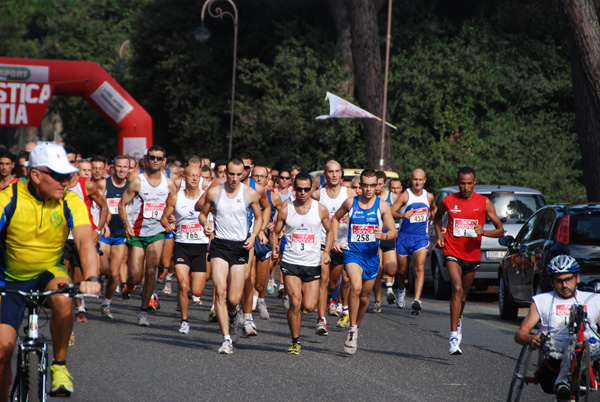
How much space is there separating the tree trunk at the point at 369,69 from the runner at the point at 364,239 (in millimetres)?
16186

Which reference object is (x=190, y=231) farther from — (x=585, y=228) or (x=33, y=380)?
(x=33, y=380)

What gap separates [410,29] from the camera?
32.4m

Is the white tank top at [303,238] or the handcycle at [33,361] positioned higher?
the white tank top at [303,238]

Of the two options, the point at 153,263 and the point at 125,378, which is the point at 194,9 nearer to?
the point at 153,263

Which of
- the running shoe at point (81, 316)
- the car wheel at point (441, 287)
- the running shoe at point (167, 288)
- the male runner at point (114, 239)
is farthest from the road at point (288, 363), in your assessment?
the car wheel at point (441, 287)

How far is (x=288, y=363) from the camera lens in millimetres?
Result: 9273

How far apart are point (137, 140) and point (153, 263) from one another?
18.2 metres

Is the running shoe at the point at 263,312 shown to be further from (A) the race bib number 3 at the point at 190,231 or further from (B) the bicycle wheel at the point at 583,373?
(B) the bicycle wheel at the point at 583,373

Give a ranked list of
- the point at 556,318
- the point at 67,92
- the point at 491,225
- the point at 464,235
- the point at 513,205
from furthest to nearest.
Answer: the point at 67,92 → the point at 513,205 → the point at 491,225 → the point at 464,235 → the point at 556,318

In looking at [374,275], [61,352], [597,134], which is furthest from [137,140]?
[61,352]

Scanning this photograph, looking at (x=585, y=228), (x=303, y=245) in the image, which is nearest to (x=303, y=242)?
(x=303, y=245)

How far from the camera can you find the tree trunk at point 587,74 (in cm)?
1650

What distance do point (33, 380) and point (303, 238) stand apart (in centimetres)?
505

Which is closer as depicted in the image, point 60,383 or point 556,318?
point 60,383
